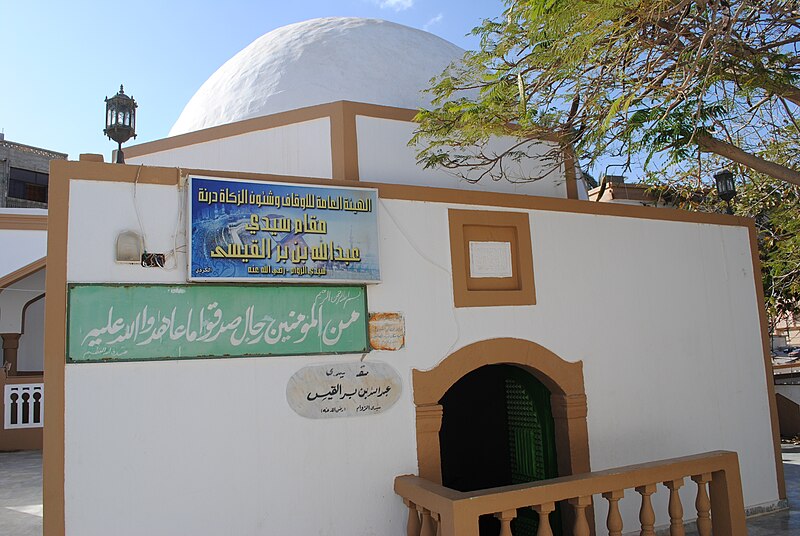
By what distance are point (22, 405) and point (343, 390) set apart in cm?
787

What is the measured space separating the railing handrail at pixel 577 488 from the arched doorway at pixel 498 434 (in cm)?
114

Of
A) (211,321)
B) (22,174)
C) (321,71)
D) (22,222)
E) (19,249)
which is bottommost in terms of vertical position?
(211,321)

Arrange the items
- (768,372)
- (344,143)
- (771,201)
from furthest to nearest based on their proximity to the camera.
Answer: (771,201), (768,372), (344,143)

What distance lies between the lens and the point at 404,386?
4988mm

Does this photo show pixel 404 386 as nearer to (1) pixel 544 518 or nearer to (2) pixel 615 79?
(1) pixel 544 518

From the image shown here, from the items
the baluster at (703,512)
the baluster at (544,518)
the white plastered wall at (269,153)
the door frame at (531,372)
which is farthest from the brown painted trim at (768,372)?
the white plastered wall at (269,153)

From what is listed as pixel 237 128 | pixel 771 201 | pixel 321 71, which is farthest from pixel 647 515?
pixel 771 201

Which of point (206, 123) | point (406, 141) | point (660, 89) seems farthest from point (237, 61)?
point (660, 89)

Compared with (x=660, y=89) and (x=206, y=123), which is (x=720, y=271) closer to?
(x=660, y=89)

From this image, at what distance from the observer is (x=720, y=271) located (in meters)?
6.92

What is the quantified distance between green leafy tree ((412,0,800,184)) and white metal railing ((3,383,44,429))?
7874 millimetres

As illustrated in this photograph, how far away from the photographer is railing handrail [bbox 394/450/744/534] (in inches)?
161

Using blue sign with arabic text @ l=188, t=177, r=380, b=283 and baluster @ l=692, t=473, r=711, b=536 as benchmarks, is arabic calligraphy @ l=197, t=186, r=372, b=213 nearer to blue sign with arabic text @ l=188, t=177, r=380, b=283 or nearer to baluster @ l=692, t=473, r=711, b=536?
blue sign with arabic text @ l=188, t=177, r=380, b=283

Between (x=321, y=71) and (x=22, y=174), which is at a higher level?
(x=22, y=174)
